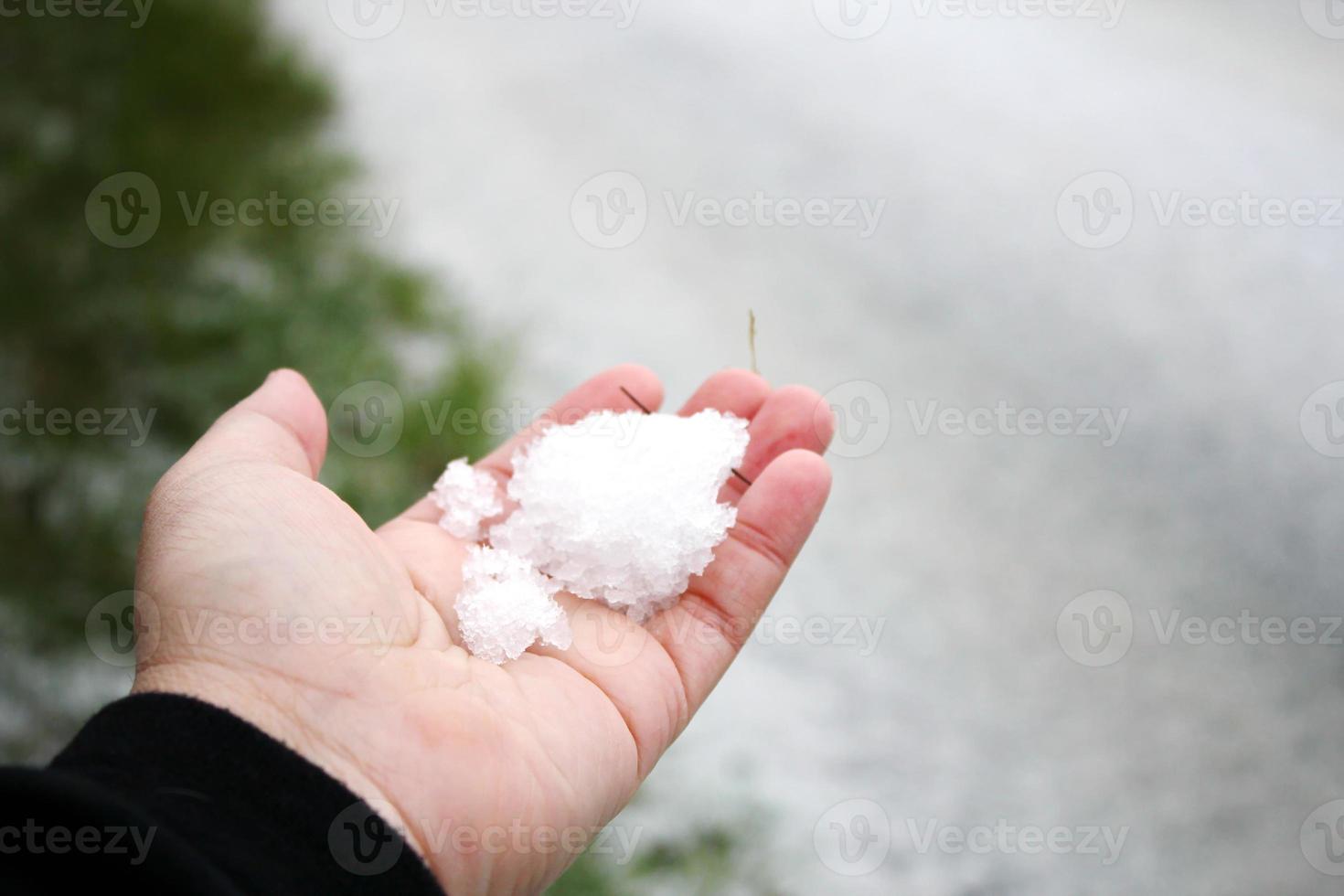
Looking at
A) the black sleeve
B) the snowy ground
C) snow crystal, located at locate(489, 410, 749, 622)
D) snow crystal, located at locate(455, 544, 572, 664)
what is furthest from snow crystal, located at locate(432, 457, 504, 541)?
the snowy ground

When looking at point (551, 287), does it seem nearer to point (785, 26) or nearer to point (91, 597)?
point (785, 26)

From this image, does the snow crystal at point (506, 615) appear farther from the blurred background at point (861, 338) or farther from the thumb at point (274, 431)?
the blurred background at point (861, 338)

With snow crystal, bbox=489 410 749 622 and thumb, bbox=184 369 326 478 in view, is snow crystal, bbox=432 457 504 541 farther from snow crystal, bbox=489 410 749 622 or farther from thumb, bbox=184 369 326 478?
thumb, bbox=184 369 326 478

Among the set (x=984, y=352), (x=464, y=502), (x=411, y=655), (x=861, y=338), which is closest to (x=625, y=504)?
(x=464, y=502)

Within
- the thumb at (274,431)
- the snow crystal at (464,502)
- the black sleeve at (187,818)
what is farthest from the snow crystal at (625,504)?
the black sleeve at (187,818)

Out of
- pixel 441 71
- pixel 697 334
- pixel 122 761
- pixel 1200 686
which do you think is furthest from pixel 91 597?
pixel 1200 686
